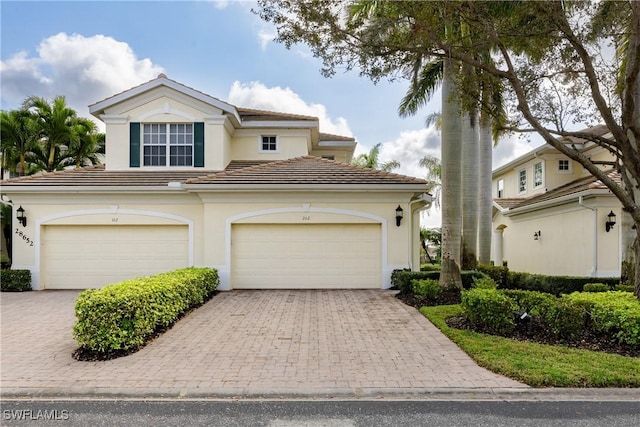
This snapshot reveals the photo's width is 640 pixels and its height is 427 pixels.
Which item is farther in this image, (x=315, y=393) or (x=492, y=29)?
(x=492, y=29)

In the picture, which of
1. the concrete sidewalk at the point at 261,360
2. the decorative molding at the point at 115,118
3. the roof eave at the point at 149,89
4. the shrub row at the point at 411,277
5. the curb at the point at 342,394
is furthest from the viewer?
the decorative molding at the point at 115,118

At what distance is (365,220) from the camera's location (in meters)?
12.4

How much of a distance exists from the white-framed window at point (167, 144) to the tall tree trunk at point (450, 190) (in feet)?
30.1

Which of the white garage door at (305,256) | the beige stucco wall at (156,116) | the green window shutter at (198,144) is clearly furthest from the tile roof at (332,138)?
the white garage door at (305,256)

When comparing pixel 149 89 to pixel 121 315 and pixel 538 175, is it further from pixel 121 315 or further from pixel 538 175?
pixel 538 175

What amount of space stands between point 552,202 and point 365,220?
8616 mm

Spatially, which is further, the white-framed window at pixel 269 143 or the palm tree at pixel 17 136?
the white-framed window at pixel 269 143

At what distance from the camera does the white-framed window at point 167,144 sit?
1461 cm

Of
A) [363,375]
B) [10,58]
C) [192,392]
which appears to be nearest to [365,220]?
[363,375]

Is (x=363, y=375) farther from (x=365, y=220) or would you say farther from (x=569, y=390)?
(x=365, y=220)

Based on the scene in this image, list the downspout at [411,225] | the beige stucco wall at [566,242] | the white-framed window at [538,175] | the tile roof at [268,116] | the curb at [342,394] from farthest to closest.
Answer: the white-framed window at [538,175] → the tile roof at [268,116] → the beige stucco wall at [566,242] → the downspout at [411,225] → the curb at [342,394]

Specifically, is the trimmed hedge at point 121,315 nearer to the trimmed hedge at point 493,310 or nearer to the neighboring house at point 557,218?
the trimmed hedge at point 493,310

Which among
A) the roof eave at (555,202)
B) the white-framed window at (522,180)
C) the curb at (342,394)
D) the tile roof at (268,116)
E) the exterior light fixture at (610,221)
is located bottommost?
the curb at (342,394)

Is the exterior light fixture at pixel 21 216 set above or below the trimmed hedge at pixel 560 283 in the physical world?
above
